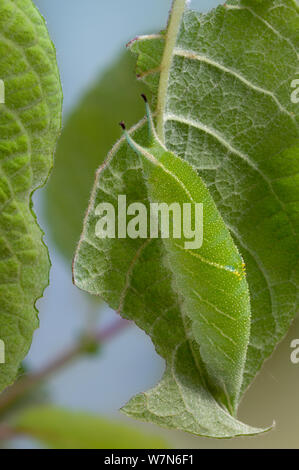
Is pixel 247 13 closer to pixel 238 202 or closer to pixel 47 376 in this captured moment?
pixel 238 202

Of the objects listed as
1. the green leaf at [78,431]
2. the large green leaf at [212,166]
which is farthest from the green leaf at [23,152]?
the green leaf at [78,431]

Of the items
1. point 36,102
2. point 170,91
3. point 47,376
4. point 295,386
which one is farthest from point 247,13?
point 295,386

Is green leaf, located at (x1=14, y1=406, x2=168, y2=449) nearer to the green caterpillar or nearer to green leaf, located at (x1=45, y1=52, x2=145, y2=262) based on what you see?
green leaf, located at (x1=45, y1=52, x2=145, y2=262)

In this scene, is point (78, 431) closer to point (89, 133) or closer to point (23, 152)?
point (89, 133)

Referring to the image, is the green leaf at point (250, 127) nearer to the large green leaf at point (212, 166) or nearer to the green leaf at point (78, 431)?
the large green leaf at point (212, 166)

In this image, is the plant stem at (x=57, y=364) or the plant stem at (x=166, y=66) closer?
the plant stem at (x=166, y=66)

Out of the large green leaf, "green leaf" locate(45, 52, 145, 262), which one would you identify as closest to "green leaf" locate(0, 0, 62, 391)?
the large green leaf

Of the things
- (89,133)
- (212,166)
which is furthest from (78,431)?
(212,166)
